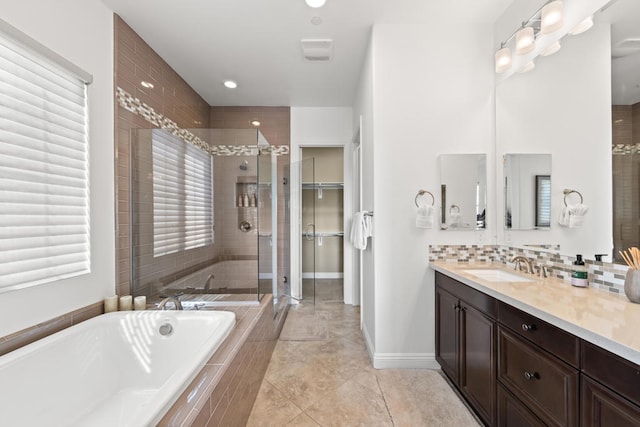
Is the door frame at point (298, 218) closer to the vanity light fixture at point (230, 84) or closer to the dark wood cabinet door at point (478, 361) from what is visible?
the vanity light fixture at point (230, 84)

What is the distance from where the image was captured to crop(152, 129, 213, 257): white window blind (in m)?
2.42

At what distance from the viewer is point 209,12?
2076mm

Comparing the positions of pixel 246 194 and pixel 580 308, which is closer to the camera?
pixel 580 308

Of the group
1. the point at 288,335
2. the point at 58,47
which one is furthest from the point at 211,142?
the point at 288,335

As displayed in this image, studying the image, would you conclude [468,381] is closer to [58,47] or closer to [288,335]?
[288,335]

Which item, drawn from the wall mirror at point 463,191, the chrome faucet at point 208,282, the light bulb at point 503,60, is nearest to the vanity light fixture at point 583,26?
the light bulb at point 503,60

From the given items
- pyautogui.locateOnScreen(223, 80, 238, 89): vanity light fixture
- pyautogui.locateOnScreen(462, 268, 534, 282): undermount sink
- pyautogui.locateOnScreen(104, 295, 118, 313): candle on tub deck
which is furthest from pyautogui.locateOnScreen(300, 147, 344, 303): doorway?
pyautogui.locateOnScreen(104, 295, 118, 313): candle on tub deck

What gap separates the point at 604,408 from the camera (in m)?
0.89

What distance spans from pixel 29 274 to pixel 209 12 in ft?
6.69

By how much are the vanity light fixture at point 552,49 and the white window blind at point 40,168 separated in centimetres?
293

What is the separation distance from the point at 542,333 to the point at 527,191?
3.78 feet

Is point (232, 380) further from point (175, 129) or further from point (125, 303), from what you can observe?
point (175, 129)

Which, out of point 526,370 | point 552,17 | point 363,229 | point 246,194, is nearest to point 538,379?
point 526,370

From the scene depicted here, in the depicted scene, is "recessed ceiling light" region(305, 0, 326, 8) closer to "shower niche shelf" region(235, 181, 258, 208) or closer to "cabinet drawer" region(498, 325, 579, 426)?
"shower niche shelf" region(235, 181, 258, 208)
